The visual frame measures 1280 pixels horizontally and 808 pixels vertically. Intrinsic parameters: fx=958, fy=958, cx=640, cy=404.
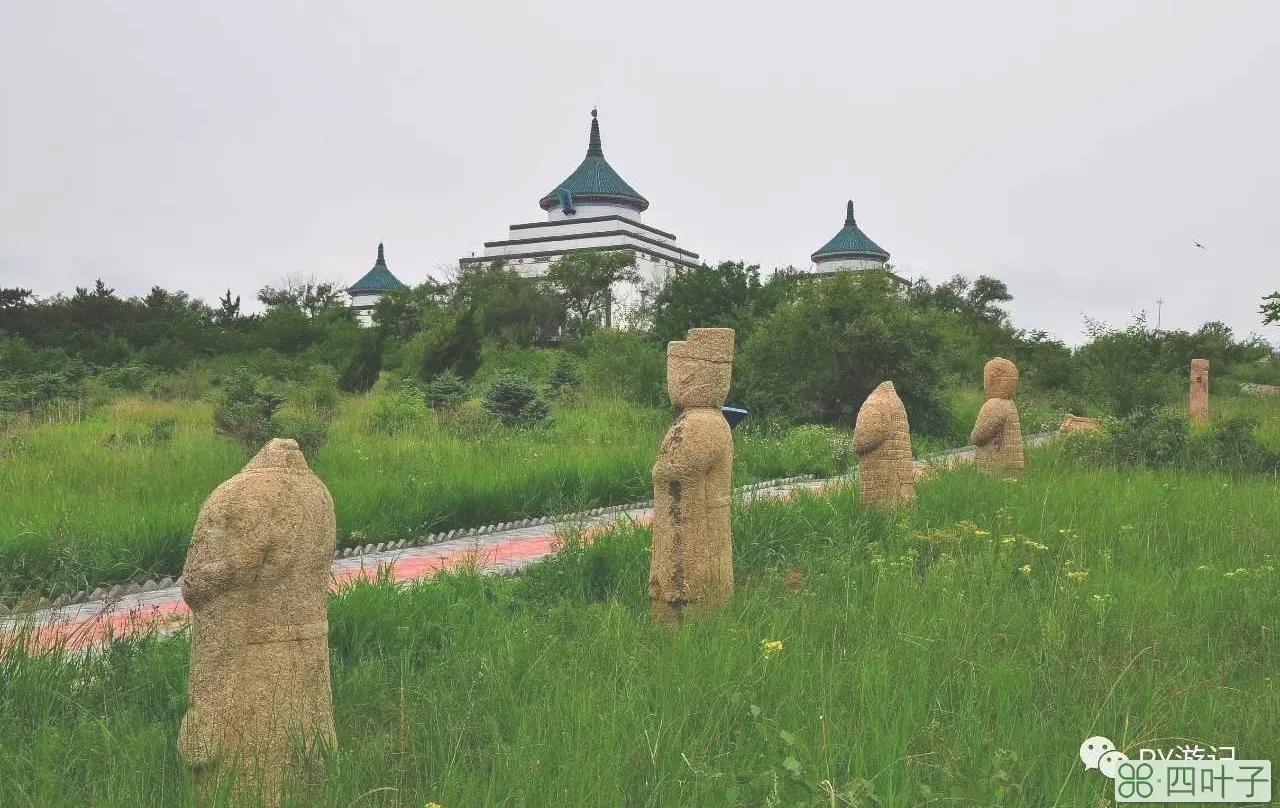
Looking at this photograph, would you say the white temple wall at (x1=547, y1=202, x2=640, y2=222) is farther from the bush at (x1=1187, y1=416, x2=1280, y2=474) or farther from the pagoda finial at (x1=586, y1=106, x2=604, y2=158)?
the bush at (x1=1187, y1=416, x2=1280, y2=474)

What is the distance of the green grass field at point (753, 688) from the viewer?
9.16ft

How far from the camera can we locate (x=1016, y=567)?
5156 mm

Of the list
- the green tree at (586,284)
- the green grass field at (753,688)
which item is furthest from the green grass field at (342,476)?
the green tree at (586,284)

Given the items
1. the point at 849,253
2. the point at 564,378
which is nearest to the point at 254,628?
the point at 564,378

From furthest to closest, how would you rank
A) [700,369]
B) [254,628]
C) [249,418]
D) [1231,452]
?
[249,418] → [1231,452] → [700,369] → [254,628]

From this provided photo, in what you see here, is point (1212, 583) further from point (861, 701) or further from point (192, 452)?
point (192, 452)

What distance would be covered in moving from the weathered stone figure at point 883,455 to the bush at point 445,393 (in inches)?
381

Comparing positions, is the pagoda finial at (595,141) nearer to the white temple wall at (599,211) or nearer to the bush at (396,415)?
the white temple wall at (599,211)

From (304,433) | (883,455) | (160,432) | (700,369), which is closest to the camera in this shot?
(700,369)

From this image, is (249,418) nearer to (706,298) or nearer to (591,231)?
(706,298)

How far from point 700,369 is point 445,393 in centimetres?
1180

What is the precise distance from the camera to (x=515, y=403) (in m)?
14.1

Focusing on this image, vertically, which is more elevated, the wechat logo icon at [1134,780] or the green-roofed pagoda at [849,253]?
the green-roofed pagoda at [849,253]

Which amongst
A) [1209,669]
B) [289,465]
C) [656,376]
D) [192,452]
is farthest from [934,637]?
[656,376]
